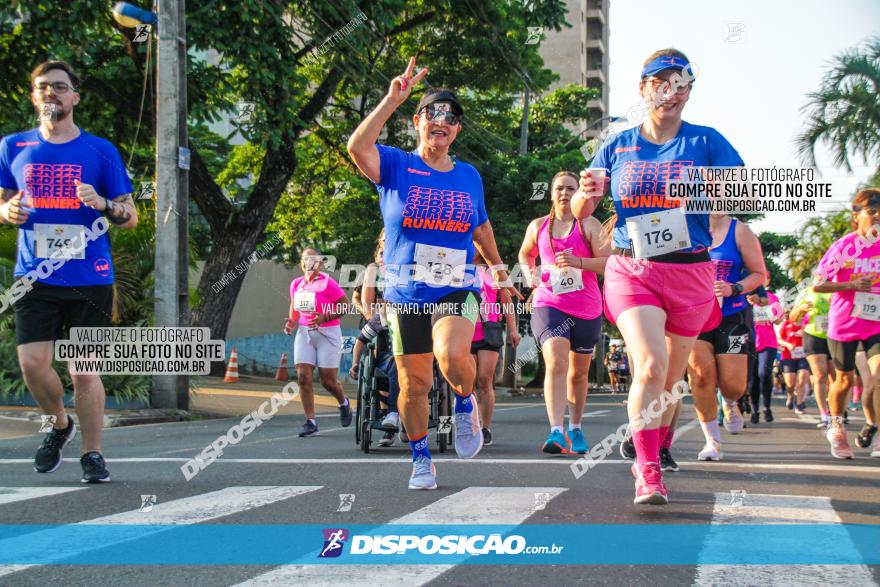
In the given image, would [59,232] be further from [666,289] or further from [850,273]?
[850,273]

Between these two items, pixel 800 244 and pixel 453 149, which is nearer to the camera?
pixel 453 149

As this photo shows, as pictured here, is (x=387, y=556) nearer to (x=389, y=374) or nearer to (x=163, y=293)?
(x=389, y=374)

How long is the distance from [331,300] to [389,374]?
91.5 inches

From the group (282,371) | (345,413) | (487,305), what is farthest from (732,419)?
(282,371)

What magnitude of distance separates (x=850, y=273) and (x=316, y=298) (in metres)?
5.25

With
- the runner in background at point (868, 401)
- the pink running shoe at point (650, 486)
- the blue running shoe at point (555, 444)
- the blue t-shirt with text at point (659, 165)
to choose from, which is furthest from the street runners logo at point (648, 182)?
the runner in background at point (868, 401)

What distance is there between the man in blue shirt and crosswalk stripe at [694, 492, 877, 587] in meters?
3.67

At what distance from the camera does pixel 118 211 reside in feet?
21.2

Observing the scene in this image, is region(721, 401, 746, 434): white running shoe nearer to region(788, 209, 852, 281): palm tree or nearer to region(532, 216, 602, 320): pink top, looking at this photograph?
region(532, 216, 602, 320): pink top

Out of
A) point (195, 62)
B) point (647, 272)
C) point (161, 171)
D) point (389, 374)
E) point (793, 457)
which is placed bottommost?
point (793, 457)

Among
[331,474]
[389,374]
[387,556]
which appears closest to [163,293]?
[389,374]

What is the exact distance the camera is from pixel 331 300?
37.1ft

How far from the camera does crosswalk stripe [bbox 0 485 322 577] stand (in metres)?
4.35

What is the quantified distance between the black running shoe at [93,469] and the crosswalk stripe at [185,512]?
83 centimetres
